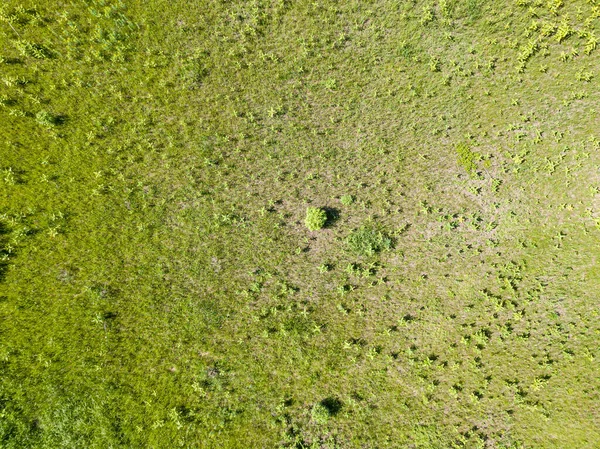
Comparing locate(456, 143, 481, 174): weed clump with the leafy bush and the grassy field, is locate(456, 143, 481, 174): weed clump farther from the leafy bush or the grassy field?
the leafy bush

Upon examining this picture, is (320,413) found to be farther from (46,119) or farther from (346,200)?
(46,119)

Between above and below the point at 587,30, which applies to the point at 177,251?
below

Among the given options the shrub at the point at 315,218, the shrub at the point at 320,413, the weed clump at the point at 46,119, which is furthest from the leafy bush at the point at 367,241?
the weed clump at the point at 46,119

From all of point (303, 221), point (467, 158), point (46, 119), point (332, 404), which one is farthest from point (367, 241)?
point (46, 119)

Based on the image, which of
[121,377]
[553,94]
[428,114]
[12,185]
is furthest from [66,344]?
[553,94]

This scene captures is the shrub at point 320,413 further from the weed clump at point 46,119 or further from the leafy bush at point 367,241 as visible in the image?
the weed clump at point 46,119

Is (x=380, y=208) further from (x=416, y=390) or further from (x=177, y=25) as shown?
(x=177, y=25)
